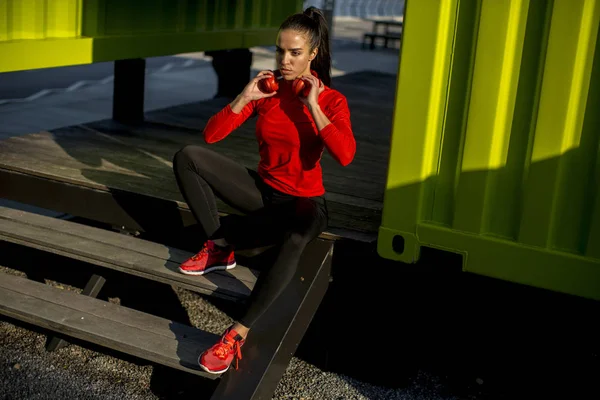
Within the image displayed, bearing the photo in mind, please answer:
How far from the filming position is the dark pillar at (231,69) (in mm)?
8930

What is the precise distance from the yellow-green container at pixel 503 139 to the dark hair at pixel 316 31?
425 millimetres

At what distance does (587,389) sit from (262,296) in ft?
6.83

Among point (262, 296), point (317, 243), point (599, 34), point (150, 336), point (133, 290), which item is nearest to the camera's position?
Result: point (599, 34)

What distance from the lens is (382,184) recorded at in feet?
18.3

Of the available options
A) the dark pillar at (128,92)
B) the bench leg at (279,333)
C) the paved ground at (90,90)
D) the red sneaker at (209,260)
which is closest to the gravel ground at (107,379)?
the bench leg at (279,333)

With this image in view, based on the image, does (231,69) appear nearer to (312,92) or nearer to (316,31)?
(316,31)

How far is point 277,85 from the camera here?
3.81 meters

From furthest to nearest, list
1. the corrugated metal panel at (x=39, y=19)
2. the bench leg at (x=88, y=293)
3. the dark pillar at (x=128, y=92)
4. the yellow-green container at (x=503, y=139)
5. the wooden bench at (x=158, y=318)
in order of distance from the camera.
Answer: the dark pillar at (x=128, y=92)
the corrugated metal panel at (x=39, y=19)
the bench leg at (x=88, y=293)
the wooden bench at (x=158, y=318)
the yellow-green container at (x=503, y=139)

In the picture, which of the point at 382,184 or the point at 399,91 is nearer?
the point at 399,91

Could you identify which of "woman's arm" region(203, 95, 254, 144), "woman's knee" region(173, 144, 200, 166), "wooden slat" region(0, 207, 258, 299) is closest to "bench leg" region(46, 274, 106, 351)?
"wooden slat" region(0, 207, 258, 299)

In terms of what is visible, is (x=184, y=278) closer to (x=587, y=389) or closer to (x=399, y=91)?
(x=399, y=91)

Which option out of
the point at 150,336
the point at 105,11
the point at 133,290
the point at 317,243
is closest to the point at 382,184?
the point at 317,243

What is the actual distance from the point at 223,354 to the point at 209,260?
2.25ft

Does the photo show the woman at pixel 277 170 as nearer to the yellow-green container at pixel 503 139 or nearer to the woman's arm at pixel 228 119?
the woman's arm at pixel 228 119
